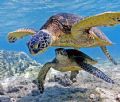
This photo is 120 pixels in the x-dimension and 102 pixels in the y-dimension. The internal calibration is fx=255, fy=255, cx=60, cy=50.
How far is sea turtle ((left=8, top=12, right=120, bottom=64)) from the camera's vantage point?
14.2ft

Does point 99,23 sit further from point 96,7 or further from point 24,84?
point 96,7

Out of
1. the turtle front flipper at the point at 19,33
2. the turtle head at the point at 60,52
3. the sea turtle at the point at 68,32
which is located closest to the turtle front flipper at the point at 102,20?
the sea turtle at the point at 68,32

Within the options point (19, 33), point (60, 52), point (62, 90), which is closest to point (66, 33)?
point (60, 52)

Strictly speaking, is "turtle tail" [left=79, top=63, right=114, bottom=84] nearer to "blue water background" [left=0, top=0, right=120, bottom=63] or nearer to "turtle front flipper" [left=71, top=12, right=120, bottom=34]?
"turtle front flipper" [left=71, top=12, right=120, bottom=34]

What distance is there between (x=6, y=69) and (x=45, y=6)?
2339 cm

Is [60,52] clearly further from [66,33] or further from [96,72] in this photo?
[96,72]

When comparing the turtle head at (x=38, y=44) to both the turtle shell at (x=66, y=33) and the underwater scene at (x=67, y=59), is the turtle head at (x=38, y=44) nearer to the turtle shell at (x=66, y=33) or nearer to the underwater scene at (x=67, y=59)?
the underwater scene at (x=67, y=59)

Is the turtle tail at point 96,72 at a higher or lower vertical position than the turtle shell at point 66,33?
lower

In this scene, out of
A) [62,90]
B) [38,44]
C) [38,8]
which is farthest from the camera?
[38,8]

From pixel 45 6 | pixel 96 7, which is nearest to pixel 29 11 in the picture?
pixel 45 6

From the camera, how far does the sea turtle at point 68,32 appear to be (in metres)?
4.33

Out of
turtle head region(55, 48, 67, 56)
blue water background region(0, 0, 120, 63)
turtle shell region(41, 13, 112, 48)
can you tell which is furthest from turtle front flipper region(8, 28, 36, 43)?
blue water background region(0, 0, 120, 63)

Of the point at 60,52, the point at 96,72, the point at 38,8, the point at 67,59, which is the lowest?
the point at 96,72

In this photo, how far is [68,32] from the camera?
18.1 ft
